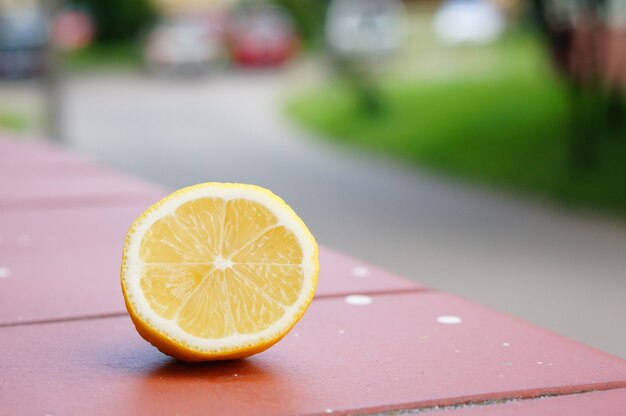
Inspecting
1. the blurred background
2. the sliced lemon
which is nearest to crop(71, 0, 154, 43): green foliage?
the blurred background

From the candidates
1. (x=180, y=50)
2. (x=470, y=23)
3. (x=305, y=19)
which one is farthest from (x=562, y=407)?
(x=470, y=23)

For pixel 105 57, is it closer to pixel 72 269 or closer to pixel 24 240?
pixel 24 240

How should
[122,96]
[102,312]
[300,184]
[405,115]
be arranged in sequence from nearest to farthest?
[102,312]
[300,184]
[405,115]
[122,96]

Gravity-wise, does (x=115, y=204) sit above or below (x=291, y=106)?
above

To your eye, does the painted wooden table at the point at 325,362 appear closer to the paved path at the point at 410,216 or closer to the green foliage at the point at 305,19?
the paved path at the point at 410,216

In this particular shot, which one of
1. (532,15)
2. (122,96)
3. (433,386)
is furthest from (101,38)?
(433,386)

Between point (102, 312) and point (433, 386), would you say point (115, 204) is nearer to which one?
point (102, 312)

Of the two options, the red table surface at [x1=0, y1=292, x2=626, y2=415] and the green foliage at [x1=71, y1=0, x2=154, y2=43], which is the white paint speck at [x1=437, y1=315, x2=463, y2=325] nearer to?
the red table surface at [x1=0, y1=292, x2=626, y2=415]
